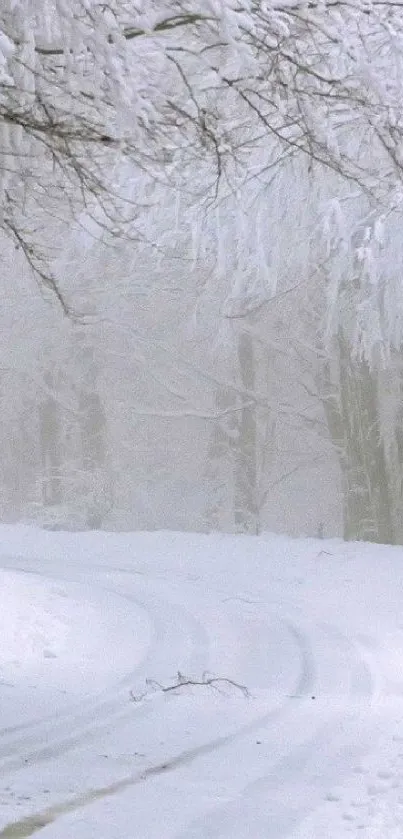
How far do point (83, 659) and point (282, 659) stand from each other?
182 cm

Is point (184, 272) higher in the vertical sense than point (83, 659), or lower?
higher

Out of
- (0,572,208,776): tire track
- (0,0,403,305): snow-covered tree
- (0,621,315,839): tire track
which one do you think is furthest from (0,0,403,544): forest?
(0,621,315,839): tire track

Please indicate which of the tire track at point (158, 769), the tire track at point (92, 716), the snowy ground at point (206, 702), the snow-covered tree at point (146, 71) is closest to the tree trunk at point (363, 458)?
the snowy ground at point (206, 702)

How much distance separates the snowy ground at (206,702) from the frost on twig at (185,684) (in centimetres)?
3

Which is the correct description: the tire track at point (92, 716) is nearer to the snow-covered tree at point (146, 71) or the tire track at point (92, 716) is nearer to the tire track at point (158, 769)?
the tire track at point (158, 769)

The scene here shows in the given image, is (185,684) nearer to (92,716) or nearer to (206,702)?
(206,702)

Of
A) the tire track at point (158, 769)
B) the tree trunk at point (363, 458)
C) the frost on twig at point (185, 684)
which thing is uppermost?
the tree trunk at point (363, 458)

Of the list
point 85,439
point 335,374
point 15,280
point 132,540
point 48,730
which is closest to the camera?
point 48,730

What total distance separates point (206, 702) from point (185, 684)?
21.2 inches

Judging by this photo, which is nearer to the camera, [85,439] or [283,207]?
[283,207]

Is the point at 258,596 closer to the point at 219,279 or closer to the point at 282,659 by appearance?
the point at 282,659

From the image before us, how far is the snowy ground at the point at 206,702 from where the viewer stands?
18.8 feet

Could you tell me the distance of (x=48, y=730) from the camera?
7.79 metres

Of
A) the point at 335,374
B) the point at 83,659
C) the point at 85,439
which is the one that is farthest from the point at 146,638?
the point at 85,439
